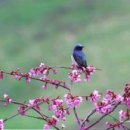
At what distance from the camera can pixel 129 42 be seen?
8.61m

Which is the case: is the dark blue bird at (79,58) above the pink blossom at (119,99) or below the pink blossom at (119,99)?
above

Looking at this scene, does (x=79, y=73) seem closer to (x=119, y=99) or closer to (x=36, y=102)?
(x=36, y=102)

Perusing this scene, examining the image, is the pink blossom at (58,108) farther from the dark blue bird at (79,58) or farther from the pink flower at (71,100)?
the dark blue bird at (79,58)

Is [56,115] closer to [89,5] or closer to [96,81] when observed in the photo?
[96,81]

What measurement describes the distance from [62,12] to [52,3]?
336 millimetres

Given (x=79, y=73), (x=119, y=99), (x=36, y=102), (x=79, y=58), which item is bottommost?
(x=119, y=99)

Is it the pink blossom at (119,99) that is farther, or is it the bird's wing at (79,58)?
the bird's wing at (79,58)

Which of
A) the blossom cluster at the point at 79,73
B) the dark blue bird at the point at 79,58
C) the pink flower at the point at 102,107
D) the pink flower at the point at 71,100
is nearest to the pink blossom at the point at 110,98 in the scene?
the pink flower at the point at 102,107

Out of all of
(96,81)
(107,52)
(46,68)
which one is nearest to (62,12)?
(107,52)

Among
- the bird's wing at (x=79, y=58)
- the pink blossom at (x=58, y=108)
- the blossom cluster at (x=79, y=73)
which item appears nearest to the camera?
the pink blossom at (x=58, y=108)

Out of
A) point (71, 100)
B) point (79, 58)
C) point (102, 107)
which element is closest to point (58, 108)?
point (71, 100)

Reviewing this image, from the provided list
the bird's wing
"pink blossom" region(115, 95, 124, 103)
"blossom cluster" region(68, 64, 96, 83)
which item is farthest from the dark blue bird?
"pink blossom" region(115, 95, 124, 103)

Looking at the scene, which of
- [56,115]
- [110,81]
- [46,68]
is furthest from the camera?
[110,81]

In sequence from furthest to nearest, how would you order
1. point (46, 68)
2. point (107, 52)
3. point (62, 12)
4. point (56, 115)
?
point (62, 12)
point (107, 52)
point (46, 68)
point (56, 115)
